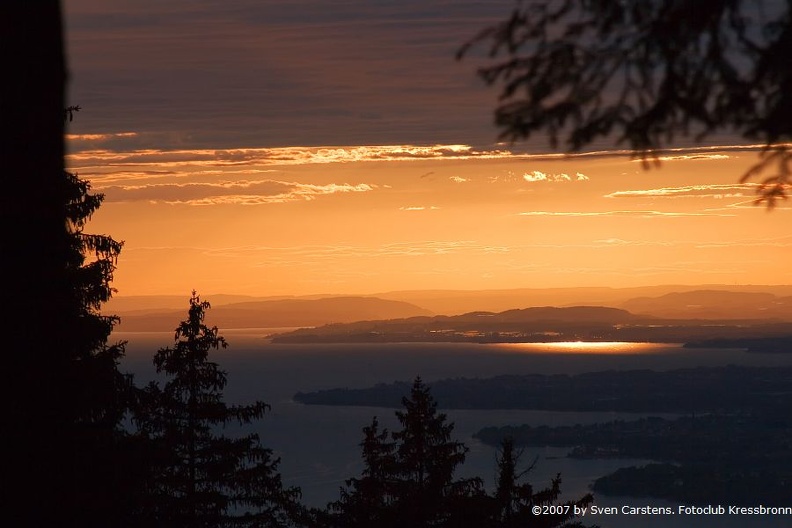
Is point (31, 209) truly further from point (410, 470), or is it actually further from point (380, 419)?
point (380, 419)

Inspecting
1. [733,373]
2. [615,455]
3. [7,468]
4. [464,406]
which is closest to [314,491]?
[615,455]

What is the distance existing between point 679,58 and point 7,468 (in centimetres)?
588

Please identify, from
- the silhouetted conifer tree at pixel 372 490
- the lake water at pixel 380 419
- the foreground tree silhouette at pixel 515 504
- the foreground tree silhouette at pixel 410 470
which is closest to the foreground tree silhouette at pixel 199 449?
the silhouetted conifer tree at pixel 372 490

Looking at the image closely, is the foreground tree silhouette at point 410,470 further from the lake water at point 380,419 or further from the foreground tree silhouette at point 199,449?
the lake water at point 380,419

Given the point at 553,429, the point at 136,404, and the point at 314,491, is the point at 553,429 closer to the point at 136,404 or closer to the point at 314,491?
the point at 314,491

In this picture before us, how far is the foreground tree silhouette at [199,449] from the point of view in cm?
1761

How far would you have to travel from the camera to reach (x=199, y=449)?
725 inches

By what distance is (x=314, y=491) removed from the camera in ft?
201

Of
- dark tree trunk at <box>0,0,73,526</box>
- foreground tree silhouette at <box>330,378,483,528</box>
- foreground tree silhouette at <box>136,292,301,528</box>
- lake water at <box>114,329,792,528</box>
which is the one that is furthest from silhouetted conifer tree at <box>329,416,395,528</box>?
lake water at <box>114,329,792,528</box>

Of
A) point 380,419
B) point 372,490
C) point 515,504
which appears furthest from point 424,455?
point 380,419

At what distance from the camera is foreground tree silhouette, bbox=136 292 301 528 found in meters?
17.6

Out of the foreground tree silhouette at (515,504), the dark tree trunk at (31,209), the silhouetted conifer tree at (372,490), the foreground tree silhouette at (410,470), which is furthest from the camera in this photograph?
the silhouetted conifer tree at (372,490)

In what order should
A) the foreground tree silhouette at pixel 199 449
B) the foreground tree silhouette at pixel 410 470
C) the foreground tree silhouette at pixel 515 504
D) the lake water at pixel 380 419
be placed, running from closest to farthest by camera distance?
the foreground tree silhouette at pixel 199 449 → the foreground tree silhouette at pixel 515 504 → the foreground tree silhouette at pixel 410 470 → the lake water at pixel 380 419

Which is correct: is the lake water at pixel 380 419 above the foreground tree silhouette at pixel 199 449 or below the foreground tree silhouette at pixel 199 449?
below
